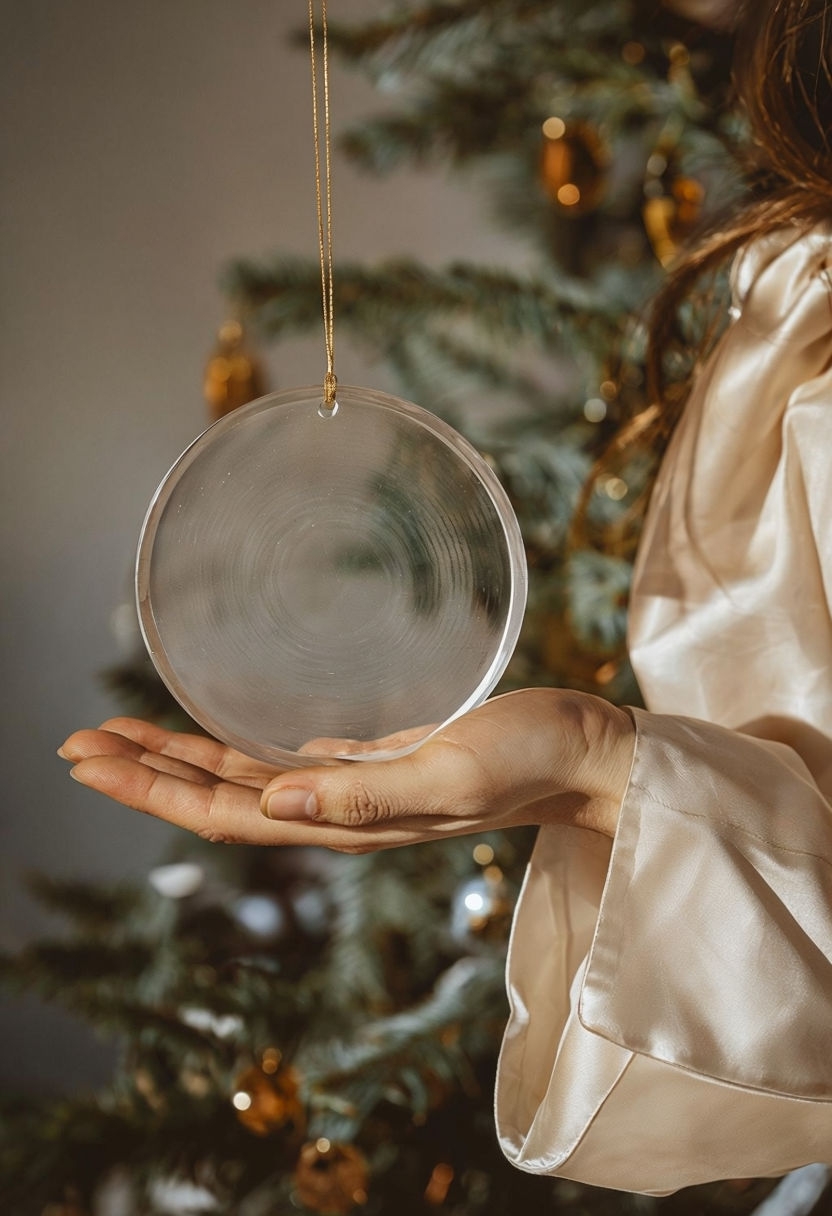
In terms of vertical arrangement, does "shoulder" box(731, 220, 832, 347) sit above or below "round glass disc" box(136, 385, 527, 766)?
above

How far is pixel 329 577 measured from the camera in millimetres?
458

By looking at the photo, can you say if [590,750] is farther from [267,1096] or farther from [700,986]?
[267,1096]

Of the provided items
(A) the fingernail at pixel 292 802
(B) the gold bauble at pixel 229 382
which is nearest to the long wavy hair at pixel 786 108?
(A) the fingernail at pixel 292 802

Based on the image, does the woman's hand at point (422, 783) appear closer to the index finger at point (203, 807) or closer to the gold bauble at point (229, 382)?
the index finger at point (203, 807)

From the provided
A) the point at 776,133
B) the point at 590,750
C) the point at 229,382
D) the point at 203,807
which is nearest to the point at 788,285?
the point at 776,133

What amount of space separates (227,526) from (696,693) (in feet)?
0.90

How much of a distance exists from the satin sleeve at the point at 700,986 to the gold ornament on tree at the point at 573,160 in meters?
0.51

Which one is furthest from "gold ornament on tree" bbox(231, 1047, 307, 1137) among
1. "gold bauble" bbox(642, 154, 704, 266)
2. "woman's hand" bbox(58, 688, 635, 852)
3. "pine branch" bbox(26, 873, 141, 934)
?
"gold bauble" bbox(642, 154, 704, 266)

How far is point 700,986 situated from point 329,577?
9.1 inches

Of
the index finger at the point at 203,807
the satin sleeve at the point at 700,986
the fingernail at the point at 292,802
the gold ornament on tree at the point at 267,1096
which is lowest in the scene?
the gold ornament on tree at the point at 267,1096

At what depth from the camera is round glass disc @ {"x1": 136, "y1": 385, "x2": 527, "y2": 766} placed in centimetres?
45

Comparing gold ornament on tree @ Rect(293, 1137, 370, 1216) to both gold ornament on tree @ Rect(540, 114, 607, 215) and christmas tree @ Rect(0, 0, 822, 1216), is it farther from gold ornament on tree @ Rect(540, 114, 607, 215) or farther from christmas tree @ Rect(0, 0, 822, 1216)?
gold ornament on tree @ Rect(540, 114, 607, 215)

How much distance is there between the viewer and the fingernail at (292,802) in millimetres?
386

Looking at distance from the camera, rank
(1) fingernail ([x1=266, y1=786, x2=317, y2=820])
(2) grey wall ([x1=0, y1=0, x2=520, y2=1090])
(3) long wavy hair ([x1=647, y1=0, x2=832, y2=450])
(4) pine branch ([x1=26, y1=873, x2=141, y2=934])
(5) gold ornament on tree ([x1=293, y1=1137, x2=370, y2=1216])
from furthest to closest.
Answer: (2) grey wall ([x1=0, y1=0, x2=520, y2=1090])
(4) pine branch ([x1=26, y1=873, x2=141, y2=934])
(5) gold ornament on tree ([x1=293, y1=1137, x2=370, y2=1216])
(3) long wavy hair ([x1=647, y1=0, x2=832, y2=450])
(1) fingernail ([x1=266, y1=786, x2=317, y2=820])
